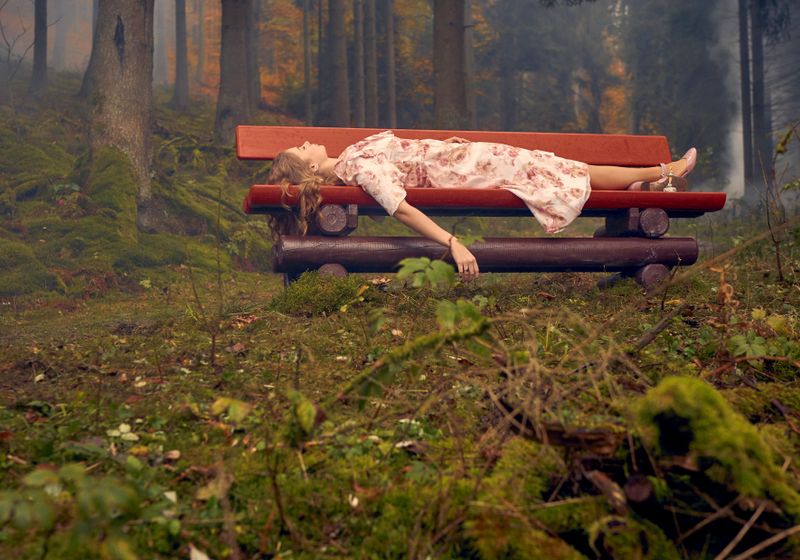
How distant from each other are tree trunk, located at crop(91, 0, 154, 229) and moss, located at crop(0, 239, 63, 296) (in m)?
1.63

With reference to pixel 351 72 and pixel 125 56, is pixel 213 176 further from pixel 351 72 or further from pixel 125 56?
pixel 351 72

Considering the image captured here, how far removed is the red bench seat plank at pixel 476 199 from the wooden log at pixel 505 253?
29cm

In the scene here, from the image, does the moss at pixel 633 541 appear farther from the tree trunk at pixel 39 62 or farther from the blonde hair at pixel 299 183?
the tree trunk at pixel 39 62

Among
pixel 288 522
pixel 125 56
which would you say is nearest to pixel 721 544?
pixel 288 522

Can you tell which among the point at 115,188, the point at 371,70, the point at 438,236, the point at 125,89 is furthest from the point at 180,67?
the point at 438,236

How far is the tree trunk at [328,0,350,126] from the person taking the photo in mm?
16266

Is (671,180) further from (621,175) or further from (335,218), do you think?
(335,218)

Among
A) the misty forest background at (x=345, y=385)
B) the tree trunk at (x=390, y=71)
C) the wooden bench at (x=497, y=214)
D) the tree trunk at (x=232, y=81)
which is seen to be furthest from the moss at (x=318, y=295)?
the tree trunk at (x=390, y=71)

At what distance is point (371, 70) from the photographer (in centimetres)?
1681

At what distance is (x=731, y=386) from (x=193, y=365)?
2.76 metres

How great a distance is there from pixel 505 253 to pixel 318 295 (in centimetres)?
161

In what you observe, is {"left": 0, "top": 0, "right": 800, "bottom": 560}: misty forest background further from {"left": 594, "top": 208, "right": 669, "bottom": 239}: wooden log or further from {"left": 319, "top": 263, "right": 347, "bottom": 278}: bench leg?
{"left": 594, "top": 208, "right": 669, "bottom": 239}: wooden log

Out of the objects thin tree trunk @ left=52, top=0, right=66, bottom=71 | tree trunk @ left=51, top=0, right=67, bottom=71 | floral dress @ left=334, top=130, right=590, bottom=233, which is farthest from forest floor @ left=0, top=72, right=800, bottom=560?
thin tree trunk @ left=52, top=0, right=66, bottom=71

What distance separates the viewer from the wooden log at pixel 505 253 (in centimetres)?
565
